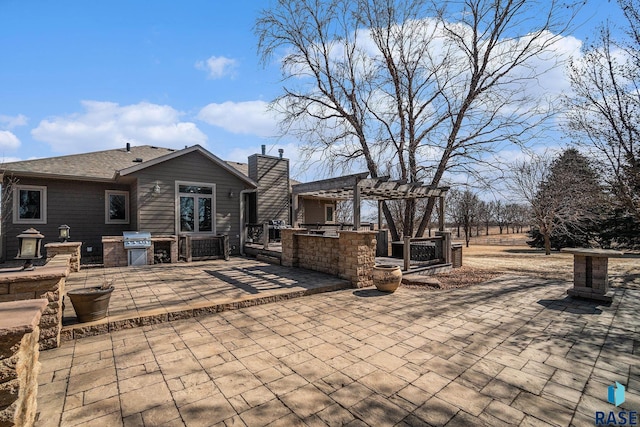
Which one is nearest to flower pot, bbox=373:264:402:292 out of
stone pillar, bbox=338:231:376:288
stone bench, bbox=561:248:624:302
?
stone pillar, bbox=338:231:376:288

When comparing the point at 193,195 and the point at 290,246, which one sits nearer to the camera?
the point at 290,246

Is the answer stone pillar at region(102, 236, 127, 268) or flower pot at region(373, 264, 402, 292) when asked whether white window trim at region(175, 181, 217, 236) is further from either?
flower pot at region(373, 264, 402, 292)

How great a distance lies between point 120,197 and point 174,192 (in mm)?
2657

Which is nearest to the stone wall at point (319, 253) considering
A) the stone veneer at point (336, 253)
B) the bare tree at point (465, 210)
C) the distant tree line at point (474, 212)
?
the stone veneer at point (336, 253)

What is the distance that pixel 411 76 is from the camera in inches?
420

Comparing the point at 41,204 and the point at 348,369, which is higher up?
the point at 41,204

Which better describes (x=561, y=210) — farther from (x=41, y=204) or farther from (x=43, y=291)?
(x=41, y=204)

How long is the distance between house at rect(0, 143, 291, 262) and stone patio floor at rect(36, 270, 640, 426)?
668 cm

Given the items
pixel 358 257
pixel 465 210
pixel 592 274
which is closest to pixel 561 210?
pixel 465 210

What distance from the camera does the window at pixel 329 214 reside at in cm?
1743

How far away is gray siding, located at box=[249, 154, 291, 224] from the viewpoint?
1424 cm

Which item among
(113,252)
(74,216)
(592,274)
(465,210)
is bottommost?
(592,274)

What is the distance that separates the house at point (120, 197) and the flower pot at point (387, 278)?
22.3 ft

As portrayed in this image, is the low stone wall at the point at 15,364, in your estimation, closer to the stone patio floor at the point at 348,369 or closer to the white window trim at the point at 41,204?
the stone patio floor at the point at 348,369
